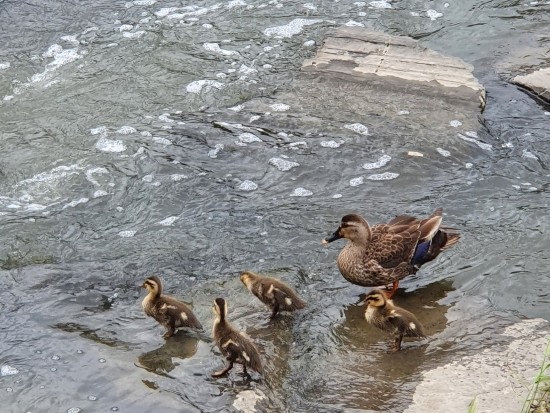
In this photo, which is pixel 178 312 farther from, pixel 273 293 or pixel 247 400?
pixel 247 400

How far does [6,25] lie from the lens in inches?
501

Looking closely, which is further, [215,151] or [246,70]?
[246,70]

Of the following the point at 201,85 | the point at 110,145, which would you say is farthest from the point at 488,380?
the point at 201,85

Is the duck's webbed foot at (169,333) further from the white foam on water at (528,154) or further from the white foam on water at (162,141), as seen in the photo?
the white foam on water at (528,154)

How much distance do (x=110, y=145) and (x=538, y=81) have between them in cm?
545

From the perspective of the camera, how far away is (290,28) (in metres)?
12.4

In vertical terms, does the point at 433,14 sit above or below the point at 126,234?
below

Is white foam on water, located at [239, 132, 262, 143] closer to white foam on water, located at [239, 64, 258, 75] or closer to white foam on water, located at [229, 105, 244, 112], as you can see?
white foam on water, located at [229, 105, 244, 112]

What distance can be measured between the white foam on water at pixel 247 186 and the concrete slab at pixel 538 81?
4047 millimetres

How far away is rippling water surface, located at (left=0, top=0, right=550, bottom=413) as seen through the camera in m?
6.14

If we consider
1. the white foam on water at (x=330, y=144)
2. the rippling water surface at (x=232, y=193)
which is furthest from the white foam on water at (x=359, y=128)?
the white foam on water at (x=330, y=144)

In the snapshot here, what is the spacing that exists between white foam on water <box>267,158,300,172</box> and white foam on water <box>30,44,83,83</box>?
12.9ft

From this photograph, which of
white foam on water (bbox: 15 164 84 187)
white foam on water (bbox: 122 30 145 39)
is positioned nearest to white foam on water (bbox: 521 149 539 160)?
white foam on water (bbox: 15 164 84 187)

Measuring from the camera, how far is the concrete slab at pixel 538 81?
1038 centimetres
